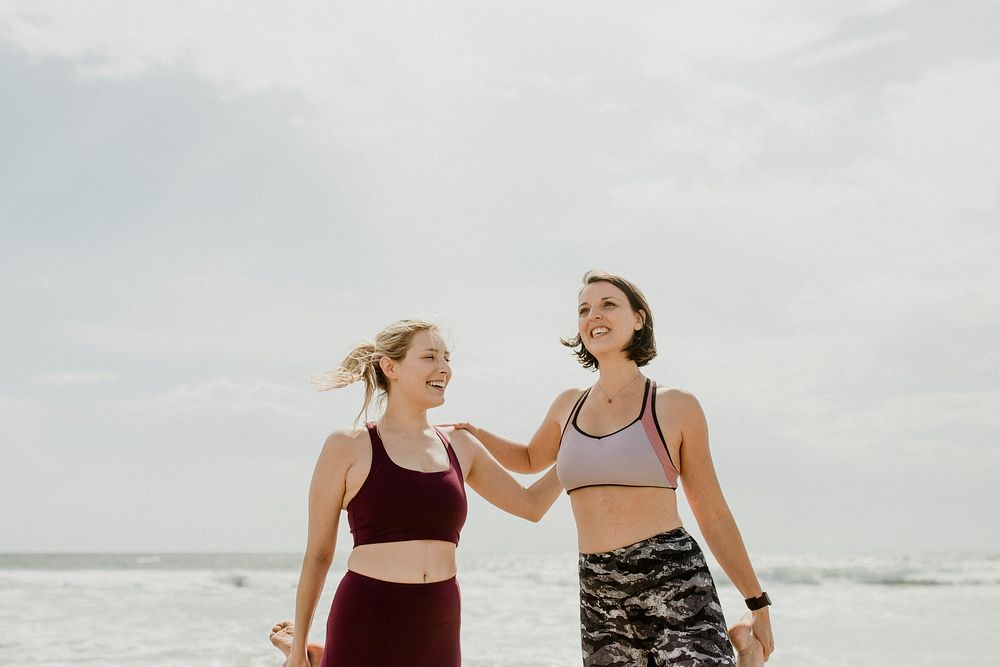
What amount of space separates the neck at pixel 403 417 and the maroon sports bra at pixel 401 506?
0.64ft

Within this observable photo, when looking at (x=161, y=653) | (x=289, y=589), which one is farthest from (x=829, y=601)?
(x=161, y=653)

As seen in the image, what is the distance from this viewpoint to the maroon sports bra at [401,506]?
3.75m

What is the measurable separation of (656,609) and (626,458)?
588 mm

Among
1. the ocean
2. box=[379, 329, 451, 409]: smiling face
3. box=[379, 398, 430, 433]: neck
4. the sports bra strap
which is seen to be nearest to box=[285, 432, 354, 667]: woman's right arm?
box=[379, 398, 430, 433]: neck

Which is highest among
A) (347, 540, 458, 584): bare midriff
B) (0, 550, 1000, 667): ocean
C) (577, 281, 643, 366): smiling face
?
(577, 281, 643, 366): smiling face

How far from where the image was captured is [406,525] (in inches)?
147

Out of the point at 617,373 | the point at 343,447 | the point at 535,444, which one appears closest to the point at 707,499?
the point at 617,373

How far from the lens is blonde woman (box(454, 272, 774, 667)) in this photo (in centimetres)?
337

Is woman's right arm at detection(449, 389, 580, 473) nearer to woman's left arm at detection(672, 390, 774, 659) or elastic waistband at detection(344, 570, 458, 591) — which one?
woman's left arm at detection(672, 390, 774, 659)

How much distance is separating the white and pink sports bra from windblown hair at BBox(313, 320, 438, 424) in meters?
1.01

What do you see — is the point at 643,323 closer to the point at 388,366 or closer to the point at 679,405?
the point at 679,405

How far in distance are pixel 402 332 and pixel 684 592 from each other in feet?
5.75

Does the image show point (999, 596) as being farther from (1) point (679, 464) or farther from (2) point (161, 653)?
(1) point (679, 464)

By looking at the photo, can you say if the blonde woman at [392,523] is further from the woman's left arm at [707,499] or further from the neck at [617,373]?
the woman's left arm at [707,499]
